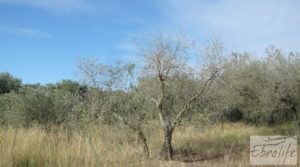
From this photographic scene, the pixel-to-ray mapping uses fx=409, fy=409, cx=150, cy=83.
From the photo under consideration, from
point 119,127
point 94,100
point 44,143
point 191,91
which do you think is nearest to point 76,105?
point 94,100

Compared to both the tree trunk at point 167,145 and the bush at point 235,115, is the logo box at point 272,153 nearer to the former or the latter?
the tree trunk at point 167,145

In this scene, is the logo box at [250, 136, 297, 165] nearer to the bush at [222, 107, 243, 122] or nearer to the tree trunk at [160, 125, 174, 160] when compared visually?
the tree trunk at [160, 125, 174, 160]

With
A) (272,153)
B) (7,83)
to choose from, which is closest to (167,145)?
(272,153)

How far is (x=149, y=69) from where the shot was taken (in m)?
14.8

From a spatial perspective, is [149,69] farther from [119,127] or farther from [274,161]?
[274,161]

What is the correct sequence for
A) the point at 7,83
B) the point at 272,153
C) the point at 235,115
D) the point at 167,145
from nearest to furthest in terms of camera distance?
the point at 272,153, the point at 167,145, the point at 235,115, the point at 7,83

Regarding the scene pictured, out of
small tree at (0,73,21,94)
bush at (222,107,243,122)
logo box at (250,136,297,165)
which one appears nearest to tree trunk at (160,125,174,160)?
logo box at (250,136,297,165)

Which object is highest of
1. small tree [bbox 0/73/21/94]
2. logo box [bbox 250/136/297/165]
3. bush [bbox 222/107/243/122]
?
small tree [bbox 0/73/21/94]

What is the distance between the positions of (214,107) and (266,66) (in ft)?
16.9

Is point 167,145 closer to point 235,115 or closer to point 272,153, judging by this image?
point 272,153

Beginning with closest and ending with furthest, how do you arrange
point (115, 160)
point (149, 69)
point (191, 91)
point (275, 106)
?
point (115, 160), point (149, 69), point (191, 91), point (275, 106)

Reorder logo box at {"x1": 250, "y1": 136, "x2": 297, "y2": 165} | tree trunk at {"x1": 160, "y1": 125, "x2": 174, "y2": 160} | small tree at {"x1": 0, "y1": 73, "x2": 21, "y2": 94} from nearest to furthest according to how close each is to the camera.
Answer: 1. logo box at {"x1": 250, "y1": 136, "x2": 297, "y2": 165}
2. tree trunk at {"x1": 160, "y1": 125, "x2": 174, "y2": 160}
3. small tree at {"x1": 0, "y1": 73, "x2": 21, "y2": 94}

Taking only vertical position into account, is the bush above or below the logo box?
above

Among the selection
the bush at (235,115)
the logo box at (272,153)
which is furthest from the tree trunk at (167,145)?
the bush at (235,115)
